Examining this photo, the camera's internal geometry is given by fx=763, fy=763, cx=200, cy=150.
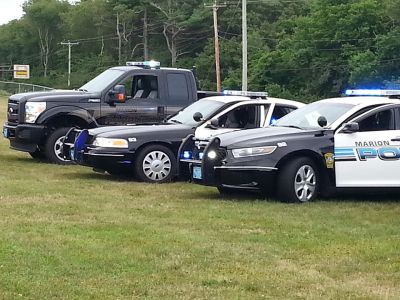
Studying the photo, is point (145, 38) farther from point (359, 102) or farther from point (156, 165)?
point (359, 102)

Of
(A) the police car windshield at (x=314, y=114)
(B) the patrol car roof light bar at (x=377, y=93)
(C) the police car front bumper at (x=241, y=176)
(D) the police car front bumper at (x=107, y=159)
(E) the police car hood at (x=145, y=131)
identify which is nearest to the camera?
(C) the police car front bumper at (x=241, y=176)

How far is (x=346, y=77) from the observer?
206 feet

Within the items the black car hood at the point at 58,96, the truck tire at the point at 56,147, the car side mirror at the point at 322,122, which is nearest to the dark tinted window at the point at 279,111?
the car side mirror at the point at 322,122

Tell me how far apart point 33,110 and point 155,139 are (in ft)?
10.8

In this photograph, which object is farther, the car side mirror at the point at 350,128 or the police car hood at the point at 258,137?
the car side mirror at the point at 350,128

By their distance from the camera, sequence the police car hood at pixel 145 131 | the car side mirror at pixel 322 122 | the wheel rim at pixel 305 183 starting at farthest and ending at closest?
1. the police car hood at pixel 145 131
2. the car side mirror at pixel 322 122
3. the wheel rim at pixel 305 183

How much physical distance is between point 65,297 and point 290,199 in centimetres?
492

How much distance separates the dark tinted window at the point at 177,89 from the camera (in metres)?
14.3

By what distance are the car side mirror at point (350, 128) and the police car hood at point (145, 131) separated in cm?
285

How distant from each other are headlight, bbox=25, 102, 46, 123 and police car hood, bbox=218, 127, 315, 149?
16.1 ft

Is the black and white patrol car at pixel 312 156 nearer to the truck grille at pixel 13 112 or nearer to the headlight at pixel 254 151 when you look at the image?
the headlight at pixel 254 151

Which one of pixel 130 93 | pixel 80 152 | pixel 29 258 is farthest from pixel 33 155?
pixel 29 258

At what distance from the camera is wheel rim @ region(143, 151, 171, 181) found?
38.5 ft

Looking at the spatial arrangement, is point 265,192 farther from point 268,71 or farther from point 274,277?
point 268,71
